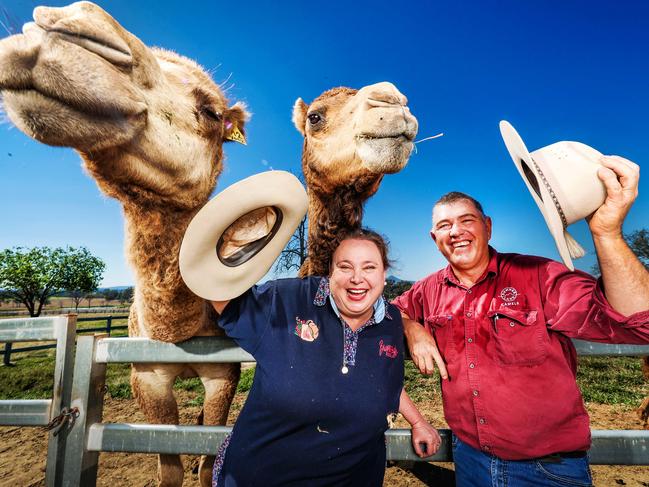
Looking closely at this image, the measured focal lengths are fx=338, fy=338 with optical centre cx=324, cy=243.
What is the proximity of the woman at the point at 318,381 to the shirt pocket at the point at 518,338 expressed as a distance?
57 cm

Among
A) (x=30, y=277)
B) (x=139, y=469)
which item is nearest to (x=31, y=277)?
(x=30, y=277)

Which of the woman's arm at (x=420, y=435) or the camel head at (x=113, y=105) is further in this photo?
the woman's arm at (x=420, y=435)

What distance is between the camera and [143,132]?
187 centimetres

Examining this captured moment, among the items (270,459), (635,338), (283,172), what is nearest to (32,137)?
(283,172)

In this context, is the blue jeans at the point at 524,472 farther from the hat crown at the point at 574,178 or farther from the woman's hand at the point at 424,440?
the hat crown at the point at 574,178

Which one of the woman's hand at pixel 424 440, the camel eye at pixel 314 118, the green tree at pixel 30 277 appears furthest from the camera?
the green tree at pixel 30 277

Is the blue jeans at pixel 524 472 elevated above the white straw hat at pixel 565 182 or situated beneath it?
situated beneath

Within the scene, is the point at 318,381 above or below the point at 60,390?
above

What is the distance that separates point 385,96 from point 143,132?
2.23 metres

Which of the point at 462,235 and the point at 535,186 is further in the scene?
the point at 462,235

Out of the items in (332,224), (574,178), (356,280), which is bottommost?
(356,280)

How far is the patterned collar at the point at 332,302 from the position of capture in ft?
6.23

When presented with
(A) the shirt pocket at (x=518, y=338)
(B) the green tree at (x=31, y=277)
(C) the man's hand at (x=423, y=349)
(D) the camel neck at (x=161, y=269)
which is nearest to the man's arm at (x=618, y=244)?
(A) the shirt pocket at (x=518, y=338)

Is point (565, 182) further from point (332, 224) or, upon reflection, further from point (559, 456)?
point (332, 224)
